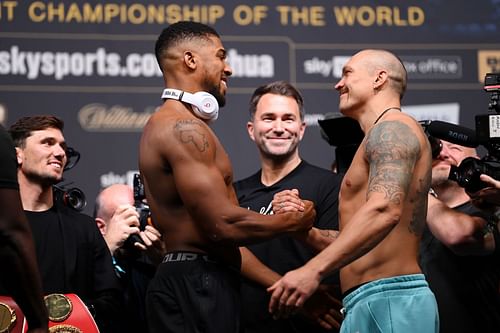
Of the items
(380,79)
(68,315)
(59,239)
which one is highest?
(380,79)

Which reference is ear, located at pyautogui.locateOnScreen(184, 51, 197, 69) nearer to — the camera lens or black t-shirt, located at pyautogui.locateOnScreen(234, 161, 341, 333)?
black t-shirt, located at pyautogui.locateOnScreen(234, 161, 341, 333)

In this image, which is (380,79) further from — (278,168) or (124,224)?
(124,224)

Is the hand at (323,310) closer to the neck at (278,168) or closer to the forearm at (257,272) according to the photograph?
the forearm at (257,272)

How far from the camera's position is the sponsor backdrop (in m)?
5.00

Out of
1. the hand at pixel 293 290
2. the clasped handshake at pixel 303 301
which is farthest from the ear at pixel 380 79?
the hand at pixel 293 290

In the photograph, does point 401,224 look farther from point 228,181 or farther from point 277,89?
point 277,89

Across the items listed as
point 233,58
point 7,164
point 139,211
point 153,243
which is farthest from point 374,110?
point 233,58

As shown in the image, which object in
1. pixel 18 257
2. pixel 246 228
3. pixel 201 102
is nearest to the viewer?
pixel 18 257

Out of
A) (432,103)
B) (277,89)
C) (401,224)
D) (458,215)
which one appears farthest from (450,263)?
(432,103)

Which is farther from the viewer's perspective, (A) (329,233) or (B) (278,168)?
(B) (278,168)

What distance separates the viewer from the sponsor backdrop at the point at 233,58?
500cm

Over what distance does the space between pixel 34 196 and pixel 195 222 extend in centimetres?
115

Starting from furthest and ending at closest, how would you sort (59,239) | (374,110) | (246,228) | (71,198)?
(71,198)
(59,239)
(374,110)
(246,228)

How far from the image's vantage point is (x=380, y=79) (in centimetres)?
340
